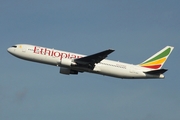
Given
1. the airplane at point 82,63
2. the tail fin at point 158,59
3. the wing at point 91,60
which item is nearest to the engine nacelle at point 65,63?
the airplane at point 82,63

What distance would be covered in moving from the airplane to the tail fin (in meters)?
2.28

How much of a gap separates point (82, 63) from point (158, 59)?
557 inches

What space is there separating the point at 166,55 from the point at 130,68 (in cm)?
889

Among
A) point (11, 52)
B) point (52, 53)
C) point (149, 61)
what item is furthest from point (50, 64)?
point (149, 61)

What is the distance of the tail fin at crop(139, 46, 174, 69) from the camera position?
66.4 m

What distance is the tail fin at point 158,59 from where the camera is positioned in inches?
2613

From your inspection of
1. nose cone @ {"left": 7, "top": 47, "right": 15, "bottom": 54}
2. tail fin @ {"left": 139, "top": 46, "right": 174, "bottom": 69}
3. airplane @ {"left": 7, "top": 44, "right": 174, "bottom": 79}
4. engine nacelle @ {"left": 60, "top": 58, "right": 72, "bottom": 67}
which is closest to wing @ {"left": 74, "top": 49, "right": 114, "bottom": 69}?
airplane @ {"left": 7, "top": 44, "right": 174, "bottom": 79}

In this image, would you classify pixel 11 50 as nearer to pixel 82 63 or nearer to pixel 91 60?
pixel 82 63

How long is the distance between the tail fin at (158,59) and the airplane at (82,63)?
7.48 ft

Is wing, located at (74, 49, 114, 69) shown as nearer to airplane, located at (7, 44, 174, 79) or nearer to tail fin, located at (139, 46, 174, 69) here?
airplane, located at (7, 44, 174, 79)

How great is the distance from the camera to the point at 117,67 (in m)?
62.1

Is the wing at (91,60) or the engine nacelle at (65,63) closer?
the wing at (91,60)

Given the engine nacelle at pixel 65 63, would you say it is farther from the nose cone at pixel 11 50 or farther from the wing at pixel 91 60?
the nose cone at pixel 11 50

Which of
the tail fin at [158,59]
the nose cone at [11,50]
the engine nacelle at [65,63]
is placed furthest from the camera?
the tail fin at [158,59]
